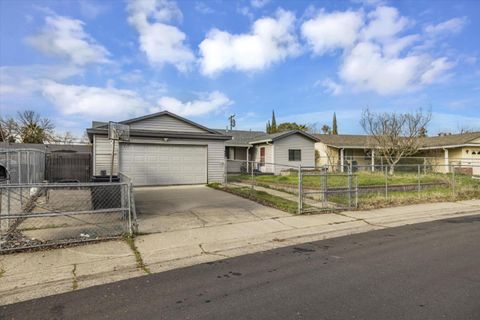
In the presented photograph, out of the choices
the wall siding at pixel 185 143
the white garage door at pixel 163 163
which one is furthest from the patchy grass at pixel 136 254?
the wall siding at pixel 185 143

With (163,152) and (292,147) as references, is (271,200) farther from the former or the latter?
(292,147)

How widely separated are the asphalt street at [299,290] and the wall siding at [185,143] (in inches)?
499

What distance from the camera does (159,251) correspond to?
6.50m

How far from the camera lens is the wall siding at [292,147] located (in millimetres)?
26953

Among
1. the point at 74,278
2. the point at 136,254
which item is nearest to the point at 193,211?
the point at 136,254

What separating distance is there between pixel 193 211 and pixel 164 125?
9773 mm

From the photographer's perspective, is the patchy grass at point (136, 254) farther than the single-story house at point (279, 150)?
No

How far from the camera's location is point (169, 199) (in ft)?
42.9

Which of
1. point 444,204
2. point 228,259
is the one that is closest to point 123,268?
point 228,259

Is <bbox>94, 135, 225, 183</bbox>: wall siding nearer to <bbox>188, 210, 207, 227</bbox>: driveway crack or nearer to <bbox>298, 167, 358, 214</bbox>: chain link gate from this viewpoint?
<bbox>298, 167, 358, 214</bbox>: chain link gate

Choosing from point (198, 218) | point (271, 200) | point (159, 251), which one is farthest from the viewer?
point (271, 200)

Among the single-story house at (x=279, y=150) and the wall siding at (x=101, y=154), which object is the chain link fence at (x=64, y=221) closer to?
the wall siding at (x=101, y=154)

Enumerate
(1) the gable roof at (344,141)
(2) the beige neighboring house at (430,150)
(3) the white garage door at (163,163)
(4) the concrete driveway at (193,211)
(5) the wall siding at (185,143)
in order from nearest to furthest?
(4) the concrete driveway at (193,211) → (5) the wall siding at (185,143) → (3) the white garage door at (163,163) → (2) the beige neighboring house at (430,150) → (1) the gable roof at (344,141)

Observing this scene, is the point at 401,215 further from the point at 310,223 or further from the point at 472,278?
the point at 472,278
